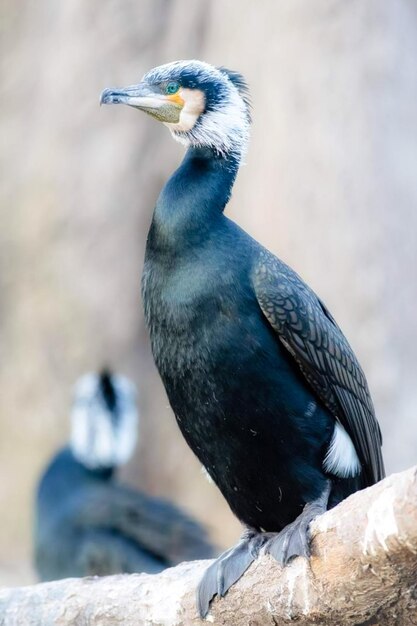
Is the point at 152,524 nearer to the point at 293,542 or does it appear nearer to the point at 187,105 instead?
the point at 187,105

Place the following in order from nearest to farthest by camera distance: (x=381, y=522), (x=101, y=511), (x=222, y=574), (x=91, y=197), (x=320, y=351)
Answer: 1. (x=381, y=522)
2. (x=222, y=574)
3. (x=320, y=351)
4. (x=101, y=511)
5. (x=91, y=197)

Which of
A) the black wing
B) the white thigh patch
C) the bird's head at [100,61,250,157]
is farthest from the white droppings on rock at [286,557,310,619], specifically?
the bird's head at [100,61,250,157]

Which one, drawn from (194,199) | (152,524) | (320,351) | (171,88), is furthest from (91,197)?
(320,351)

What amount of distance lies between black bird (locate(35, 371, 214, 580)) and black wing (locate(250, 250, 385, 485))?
248cm

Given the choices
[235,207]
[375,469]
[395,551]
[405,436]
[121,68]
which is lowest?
[395,551]

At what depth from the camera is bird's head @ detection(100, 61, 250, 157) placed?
3.85 m

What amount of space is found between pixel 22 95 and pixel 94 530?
11.2 feet

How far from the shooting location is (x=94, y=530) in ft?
21.2

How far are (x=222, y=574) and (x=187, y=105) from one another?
1.49 m

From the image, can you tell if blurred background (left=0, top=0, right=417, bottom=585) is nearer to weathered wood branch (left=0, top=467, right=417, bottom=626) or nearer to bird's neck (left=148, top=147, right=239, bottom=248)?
bird's neck (left=148, top=147, right=239, bottom=248)

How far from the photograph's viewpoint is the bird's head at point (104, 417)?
24.7ft

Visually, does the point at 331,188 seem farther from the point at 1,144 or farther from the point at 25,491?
the point at 25,491

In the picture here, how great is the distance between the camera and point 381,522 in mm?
2738

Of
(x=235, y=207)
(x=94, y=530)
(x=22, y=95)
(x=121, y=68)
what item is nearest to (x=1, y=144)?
(x=22, y=95)
